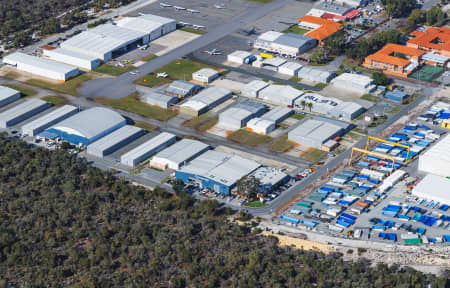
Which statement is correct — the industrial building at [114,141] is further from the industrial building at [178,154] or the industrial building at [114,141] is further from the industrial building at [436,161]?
the industrial building at [436,161]

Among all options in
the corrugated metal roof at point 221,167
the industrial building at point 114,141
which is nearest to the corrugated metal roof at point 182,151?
the corrugated metal roof at point 221,167

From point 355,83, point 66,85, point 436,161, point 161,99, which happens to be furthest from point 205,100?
point 436,161

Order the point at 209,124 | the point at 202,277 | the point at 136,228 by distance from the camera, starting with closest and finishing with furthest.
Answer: the point at 202,277 < the point at 136,228 < the point at 209,124

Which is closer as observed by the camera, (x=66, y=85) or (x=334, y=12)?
(x=66, y=85)

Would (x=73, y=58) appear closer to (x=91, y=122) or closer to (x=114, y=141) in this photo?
(x=91, y=122)

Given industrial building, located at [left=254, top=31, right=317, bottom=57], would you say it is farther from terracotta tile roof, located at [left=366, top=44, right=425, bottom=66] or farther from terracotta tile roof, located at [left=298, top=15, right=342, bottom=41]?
terracotta tile roof, located at [left=366, top=44, right=425, bottom=66]

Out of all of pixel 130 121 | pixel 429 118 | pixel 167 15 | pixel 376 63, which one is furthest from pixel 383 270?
pixel 167 15

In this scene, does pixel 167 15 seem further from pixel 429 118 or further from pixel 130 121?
pixel 429 118
